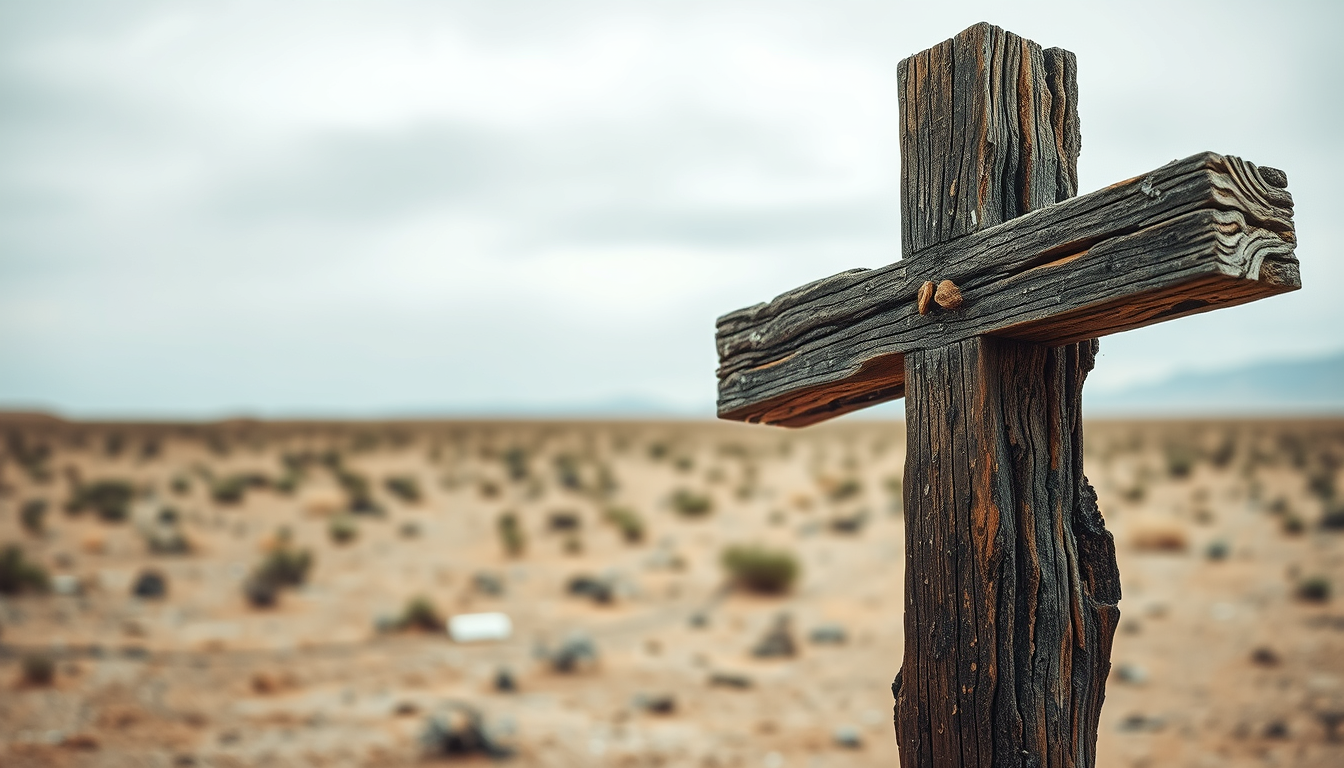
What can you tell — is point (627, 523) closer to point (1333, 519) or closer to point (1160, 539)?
point (1160, 539)

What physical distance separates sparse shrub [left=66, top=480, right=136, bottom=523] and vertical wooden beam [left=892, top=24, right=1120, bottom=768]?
1919 cm

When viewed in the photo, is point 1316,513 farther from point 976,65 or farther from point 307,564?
point 976,65

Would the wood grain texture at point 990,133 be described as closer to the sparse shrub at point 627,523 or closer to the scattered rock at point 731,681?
the scattered rock at point 731,681

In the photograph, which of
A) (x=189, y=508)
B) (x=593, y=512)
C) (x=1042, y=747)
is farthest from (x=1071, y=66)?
(x=189, y=508)

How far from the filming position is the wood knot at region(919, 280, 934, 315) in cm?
229

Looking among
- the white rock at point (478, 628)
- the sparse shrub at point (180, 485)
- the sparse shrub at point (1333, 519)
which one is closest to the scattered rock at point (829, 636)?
the white rock at point (478, 628)

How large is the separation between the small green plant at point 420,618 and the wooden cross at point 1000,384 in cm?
942

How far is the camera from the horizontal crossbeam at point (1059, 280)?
69.1 inches

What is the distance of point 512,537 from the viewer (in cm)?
1603

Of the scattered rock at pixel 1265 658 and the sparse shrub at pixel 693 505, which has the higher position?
the sparse shrub at pixel 693 505

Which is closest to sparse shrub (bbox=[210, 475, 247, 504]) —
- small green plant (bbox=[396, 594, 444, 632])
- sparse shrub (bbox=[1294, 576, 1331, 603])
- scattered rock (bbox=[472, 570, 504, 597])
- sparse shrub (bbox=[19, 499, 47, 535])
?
sparse shrub (bbox=[19, 499, 47, 535])

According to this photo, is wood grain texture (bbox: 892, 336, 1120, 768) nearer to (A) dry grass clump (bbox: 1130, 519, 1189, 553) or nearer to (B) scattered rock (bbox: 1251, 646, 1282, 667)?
(B) scattered rock (bbox: 1251, 646, 1282, 667)

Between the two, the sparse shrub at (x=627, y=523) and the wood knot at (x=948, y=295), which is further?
the sparse shrub at (x=627, y=523)

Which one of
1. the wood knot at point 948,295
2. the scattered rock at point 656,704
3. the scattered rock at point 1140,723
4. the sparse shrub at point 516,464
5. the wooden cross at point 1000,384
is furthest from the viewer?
the sparse shrub at point 516,464
